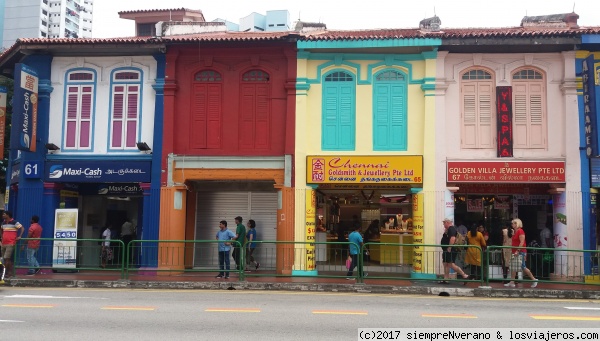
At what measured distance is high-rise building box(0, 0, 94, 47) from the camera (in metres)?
92.7

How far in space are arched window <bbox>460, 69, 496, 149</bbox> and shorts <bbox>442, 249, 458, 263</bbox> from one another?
4.04m

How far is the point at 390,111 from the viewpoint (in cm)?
1764

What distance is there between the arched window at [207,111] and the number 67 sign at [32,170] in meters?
4.71

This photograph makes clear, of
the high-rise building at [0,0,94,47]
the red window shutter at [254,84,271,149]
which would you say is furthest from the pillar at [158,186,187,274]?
the high-rise building at [0,0,94,47]

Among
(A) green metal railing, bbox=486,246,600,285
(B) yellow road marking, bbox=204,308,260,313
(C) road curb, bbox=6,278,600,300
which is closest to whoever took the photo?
(B) yellow road marking, bbox=204,308,260,313

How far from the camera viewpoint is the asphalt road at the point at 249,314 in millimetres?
8508

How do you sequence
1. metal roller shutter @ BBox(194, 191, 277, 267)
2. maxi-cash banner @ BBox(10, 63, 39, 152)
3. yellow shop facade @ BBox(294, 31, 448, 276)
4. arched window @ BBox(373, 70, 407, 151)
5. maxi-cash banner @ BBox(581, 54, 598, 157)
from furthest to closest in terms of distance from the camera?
metal roller shutter @ BBox(194, 191, 277, 267) → arched window @ BBox(373, 70, 407, 151) → yellow shop facade @ BBox(294, 31, 448, 276) → maxi-cash banner @ BBox(10, 63, 39, 152) → maxi-cash banner @ BBox(581, 54, 598, 157)

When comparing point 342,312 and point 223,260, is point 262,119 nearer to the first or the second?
point 223,260

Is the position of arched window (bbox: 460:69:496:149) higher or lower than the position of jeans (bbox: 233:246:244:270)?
higher

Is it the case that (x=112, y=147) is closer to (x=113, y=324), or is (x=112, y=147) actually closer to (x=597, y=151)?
(x=113, y=324)

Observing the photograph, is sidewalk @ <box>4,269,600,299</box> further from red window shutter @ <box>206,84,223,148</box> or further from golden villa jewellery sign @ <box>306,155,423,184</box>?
red window shutter @ <box>206,84,223,148</box>

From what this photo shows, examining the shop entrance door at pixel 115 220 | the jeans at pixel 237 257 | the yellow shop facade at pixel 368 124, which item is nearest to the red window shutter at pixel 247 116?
the yellow shop facade at pixel 368 124

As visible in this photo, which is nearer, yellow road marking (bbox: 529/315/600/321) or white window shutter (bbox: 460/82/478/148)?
yellow road marking (bbox: 529/315/600/321)

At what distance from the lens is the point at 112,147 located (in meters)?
18.2
